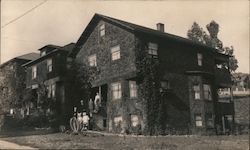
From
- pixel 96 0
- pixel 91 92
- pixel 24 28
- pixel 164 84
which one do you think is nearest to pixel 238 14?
pixel 96 0

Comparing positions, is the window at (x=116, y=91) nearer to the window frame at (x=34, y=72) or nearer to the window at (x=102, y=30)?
the window at (x=102, y=30)

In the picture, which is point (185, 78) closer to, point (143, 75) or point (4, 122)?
point (143, 75)

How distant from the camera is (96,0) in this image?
21.3 metres

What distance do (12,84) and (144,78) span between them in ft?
69.6

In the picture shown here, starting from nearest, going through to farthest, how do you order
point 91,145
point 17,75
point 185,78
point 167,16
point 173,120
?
point 91,145 → point 167,16 → point 173,120 → point 185,78 → point 17,75

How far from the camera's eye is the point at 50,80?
1475 inches

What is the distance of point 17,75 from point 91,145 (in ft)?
98.2

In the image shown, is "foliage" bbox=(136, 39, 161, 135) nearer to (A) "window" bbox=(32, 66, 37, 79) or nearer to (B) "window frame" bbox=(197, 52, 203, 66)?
(B) "window frame" bbox=(197, 52, 203, 66)

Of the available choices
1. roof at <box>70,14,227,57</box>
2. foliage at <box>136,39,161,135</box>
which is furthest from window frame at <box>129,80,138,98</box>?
roof at <box>70,14,227,57</box>

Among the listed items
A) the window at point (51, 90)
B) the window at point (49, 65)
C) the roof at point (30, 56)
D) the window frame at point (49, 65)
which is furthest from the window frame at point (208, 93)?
the roof at point (30, 56)

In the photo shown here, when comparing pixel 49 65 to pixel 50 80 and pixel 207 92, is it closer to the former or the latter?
pixel 50 80

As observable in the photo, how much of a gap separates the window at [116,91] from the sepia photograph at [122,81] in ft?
0.32

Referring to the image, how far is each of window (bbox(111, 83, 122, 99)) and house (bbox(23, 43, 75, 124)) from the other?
709 cm

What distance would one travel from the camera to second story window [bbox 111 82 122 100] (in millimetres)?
30328
